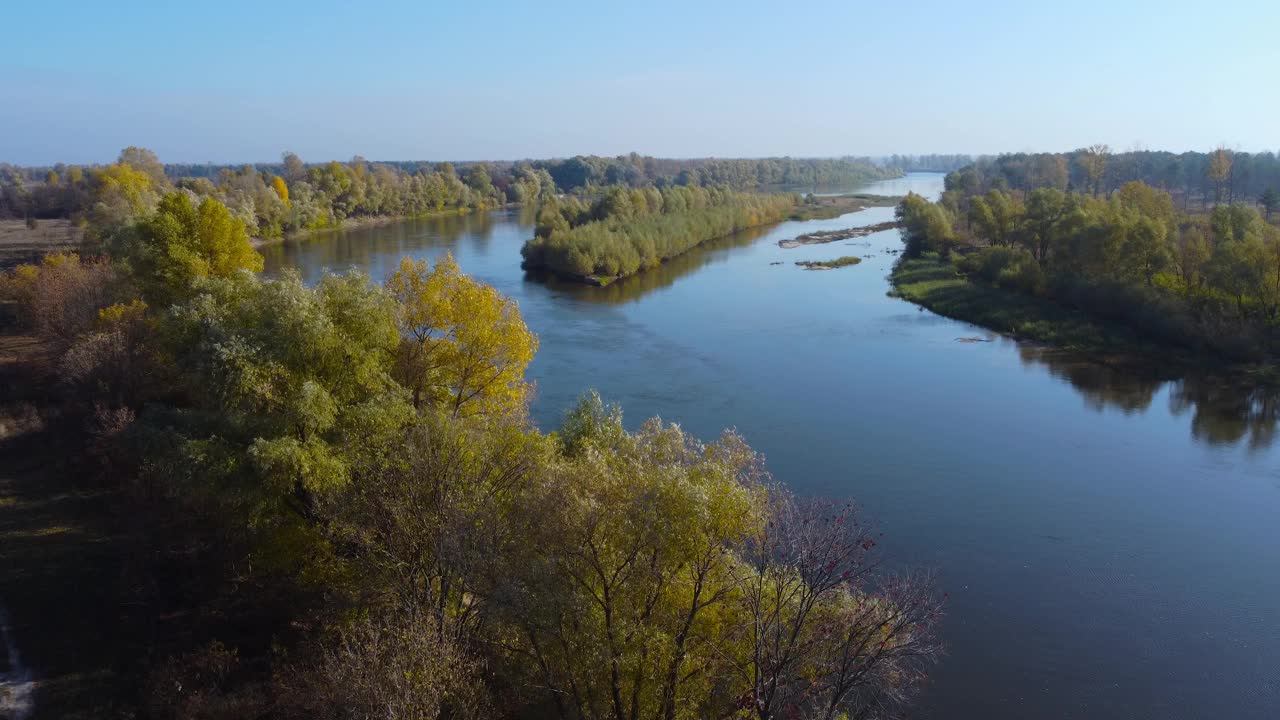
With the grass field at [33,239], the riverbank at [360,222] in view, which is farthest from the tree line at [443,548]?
the riverbank at [360,222]

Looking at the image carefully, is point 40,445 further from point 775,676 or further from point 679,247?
point 679,247

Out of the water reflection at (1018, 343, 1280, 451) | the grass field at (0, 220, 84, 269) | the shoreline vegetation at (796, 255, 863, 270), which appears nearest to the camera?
the water reflection at (1018, 343, 1280, 451)

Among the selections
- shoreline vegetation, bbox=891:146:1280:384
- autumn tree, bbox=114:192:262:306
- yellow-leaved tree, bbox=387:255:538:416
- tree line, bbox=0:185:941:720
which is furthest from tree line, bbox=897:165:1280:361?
autumn tree, bbox=114:192:262:306

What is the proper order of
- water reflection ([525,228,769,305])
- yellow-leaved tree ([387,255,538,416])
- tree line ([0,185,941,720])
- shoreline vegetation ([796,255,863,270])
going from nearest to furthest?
tree line ([0,185,941,720]) → yellow-leaved tree ([387,255,538,416]) → water reflection ([525,228,769,305]) → shoreline vegetation ([796,255,863,270])

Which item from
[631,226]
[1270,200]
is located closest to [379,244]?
[631,226]

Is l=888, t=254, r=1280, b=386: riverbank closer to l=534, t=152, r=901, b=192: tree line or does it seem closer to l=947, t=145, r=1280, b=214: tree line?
l=947, t=145, r=1280, b=214: tree line

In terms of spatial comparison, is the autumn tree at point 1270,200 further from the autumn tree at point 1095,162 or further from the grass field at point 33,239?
the grass field at point 33,239

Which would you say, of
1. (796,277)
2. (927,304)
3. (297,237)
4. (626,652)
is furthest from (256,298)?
(297,237)
